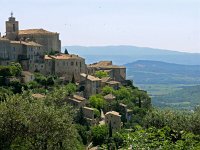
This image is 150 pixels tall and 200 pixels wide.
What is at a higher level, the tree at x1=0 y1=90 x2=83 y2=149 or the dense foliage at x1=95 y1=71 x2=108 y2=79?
the tree at x1=0 y1=90 x2=83 y2=149

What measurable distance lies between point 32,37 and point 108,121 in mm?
23395

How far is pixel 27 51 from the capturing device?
235 feet

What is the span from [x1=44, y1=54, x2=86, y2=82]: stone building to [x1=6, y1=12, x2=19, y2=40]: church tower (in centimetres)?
681

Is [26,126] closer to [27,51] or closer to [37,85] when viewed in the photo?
[37,85]

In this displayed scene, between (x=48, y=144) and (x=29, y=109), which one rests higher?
(x=29, y=109)

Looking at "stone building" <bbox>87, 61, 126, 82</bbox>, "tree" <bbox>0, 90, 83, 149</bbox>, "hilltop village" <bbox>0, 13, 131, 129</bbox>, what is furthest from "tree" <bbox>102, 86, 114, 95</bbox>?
"tree" <bbox>0, 90, 83, 149</bbox>

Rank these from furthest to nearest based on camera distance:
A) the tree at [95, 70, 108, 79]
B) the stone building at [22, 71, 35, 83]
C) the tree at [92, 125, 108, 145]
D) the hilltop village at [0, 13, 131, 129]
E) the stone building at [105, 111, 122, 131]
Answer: the tree at [95, 70, 108, 79]
the hilltop village at [0, 13, 131, 129]
the stone building at [22, 71, 35, 83]
the stone building at [105, 111, 122, 131]
the tree at [92, 125, 108, 145]

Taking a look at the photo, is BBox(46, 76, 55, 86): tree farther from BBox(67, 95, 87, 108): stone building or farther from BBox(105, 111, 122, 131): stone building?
BBox(105, 111, 122, 131): stone building

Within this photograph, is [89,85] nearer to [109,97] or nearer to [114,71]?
[109,97]

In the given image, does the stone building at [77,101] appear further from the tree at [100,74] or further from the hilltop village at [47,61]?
the tree at [100,74]

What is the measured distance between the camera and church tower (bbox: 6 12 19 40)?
77.2 m

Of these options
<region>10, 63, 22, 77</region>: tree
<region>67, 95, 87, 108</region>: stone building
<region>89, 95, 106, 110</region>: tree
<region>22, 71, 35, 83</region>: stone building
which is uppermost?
<region>10, 63, 22, 77</region>: tree

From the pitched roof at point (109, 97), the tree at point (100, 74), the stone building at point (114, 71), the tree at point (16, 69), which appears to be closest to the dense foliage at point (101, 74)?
the tree at point (100, 74)

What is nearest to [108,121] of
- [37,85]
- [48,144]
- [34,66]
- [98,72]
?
[37,85]
